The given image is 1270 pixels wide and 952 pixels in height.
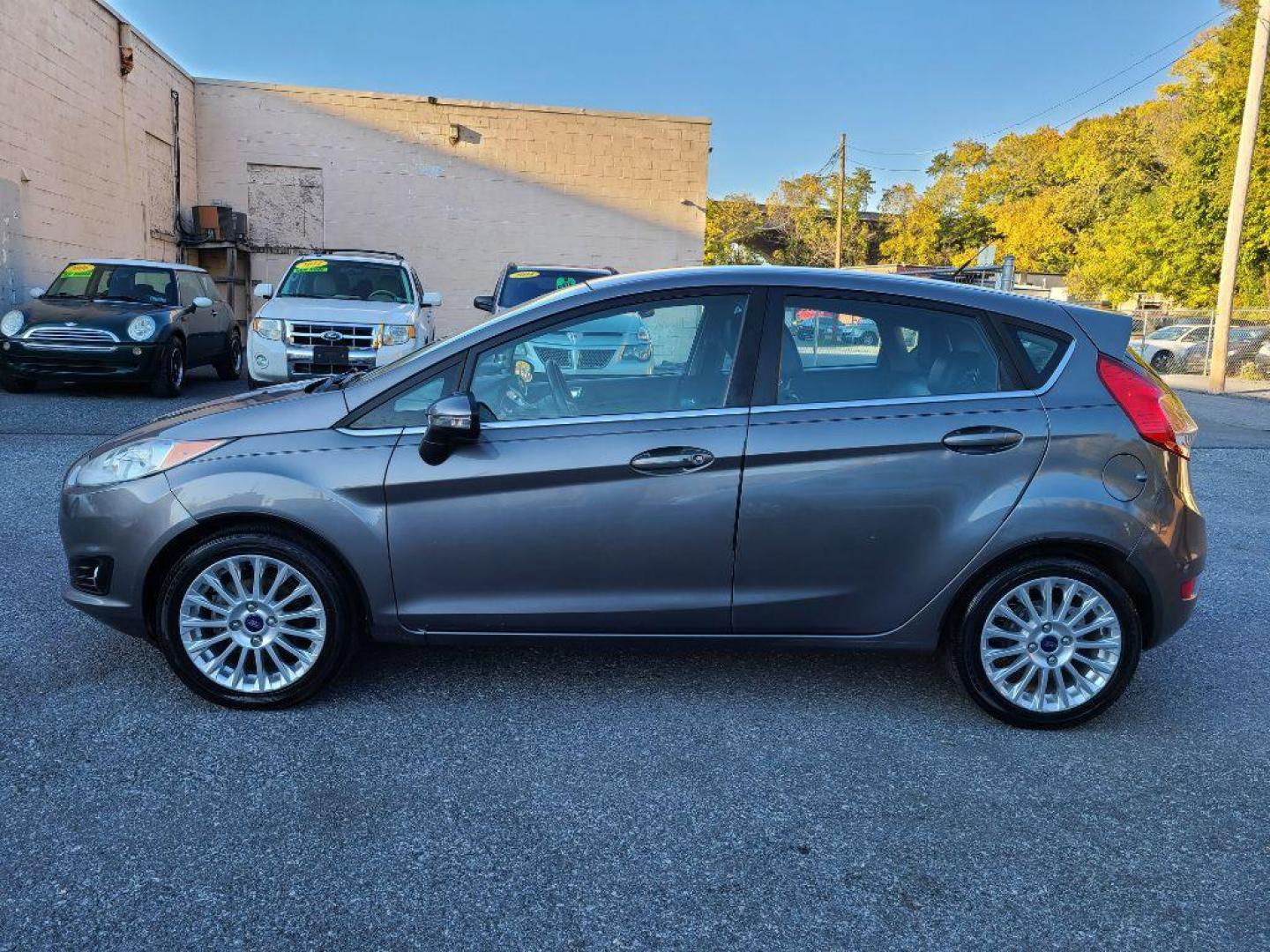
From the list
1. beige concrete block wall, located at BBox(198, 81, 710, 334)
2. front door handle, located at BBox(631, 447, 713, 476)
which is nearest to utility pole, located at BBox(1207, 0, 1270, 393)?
beige concrete block wall, located at BBox(198, 81, 710, 334)

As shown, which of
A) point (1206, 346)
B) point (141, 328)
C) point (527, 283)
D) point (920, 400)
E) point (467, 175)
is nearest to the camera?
point (920, 400)

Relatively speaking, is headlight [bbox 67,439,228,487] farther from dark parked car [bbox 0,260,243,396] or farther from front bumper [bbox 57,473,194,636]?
dark parked car [bbox 0,260,243,396]

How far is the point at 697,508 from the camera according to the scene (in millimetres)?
3543

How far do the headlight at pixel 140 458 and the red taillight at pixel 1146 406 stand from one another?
3338 mm

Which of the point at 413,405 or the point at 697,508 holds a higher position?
the point at 413,405

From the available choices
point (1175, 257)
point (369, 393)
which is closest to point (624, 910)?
point (369, 393)

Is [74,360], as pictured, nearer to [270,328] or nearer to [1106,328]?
[270,328]

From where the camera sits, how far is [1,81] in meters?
14.4

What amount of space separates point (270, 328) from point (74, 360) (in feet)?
10.1

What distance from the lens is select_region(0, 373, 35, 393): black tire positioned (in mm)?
12180

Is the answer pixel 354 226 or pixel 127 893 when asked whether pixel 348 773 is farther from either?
pixel 354 226

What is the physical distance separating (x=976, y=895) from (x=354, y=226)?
23154mm

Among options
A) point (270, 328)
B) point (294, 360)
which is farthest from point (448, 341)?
point (270, 328)

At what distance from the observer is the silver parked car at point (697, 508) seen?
3562 millimetres
